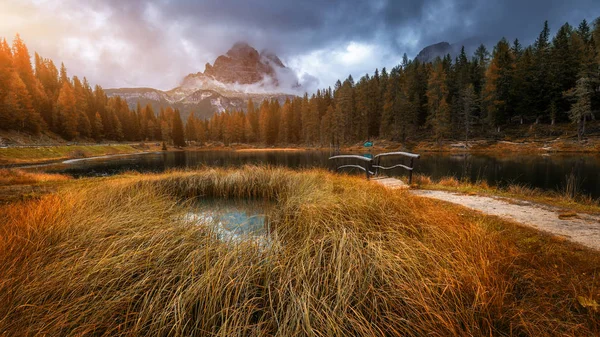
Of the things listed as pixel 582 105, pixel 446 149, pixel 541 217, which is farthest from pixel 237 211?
pixel 582 105

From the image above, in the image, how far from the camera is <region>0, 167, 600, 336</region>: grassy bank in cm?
183

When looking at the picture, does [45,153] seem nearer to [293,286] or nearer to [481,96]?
[293,286]

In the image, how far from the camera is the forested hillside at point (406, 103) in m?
36.8

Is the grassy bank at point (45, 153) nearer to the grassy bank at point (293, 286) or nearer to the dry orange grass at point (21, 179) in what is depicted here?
the dry orange grass at point (21, 179)

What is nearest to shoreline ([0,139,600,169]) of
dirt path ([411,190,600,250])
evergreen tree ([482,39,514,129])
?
evergreen tree ([482,39,514,129])

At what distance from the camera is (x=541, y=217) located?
4.80 meters

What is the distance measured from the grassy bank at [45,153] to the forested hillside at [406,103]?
14.5m

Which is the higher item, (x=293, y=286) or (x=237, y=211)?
(x=293, y=286)

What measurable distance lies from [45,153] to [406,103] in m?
59.5

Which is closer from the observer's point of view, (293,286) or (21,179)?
(293,286)

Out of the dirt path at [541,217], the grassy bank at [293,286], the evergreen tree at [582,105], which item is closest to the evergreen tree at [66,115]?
the grassy bank at [293,286]

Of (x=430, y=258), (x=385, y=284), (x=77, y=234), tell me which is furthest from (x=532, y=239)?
(x=77, y=234)

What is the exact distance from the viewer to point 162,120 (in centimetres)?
8106

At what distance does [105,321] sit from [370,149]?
49148 millimetres
